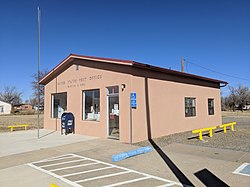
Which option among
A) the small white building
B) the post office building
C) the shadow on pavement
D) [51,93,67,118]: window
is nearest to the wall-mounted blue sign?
the post office building

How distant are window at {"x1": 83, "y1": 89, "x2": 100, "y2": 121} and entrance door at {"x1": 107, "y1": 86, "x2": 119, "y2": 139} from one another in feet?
3.11

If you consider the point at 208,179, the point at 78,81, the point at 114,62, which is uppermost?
the point at 114,62

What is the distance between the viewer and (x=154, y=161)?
666 centimetres

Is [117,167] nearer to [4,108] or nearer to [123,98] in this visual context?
[123,98]

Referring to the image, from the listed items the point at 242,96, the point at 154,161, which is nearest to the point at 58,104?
the point at 154,161

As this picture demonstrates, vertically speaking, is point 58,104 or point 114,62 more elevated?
point 114,62

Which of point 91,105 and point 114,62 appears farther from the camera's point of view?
point 91,105

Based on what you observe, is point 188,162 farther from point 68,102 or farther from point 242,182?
point 68,102

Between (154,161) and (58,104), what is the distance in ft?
35.0

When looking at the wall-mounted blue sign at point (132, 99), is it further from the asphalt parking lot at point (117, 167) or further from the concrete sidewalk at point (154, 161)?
the asphalt parking lot at point (117, 167)

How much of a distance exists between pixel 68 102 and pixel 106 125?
161 inches

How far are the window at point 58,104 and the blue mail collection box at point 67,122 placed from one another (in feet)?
5.95

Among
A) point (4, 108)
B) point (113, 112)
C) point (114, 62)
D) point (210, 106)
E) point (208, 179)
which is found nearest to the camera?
point (208, 179)

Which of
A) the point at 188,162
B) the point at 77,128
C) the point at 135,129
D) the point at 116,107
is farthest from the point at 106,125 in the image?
the point at 188,162
